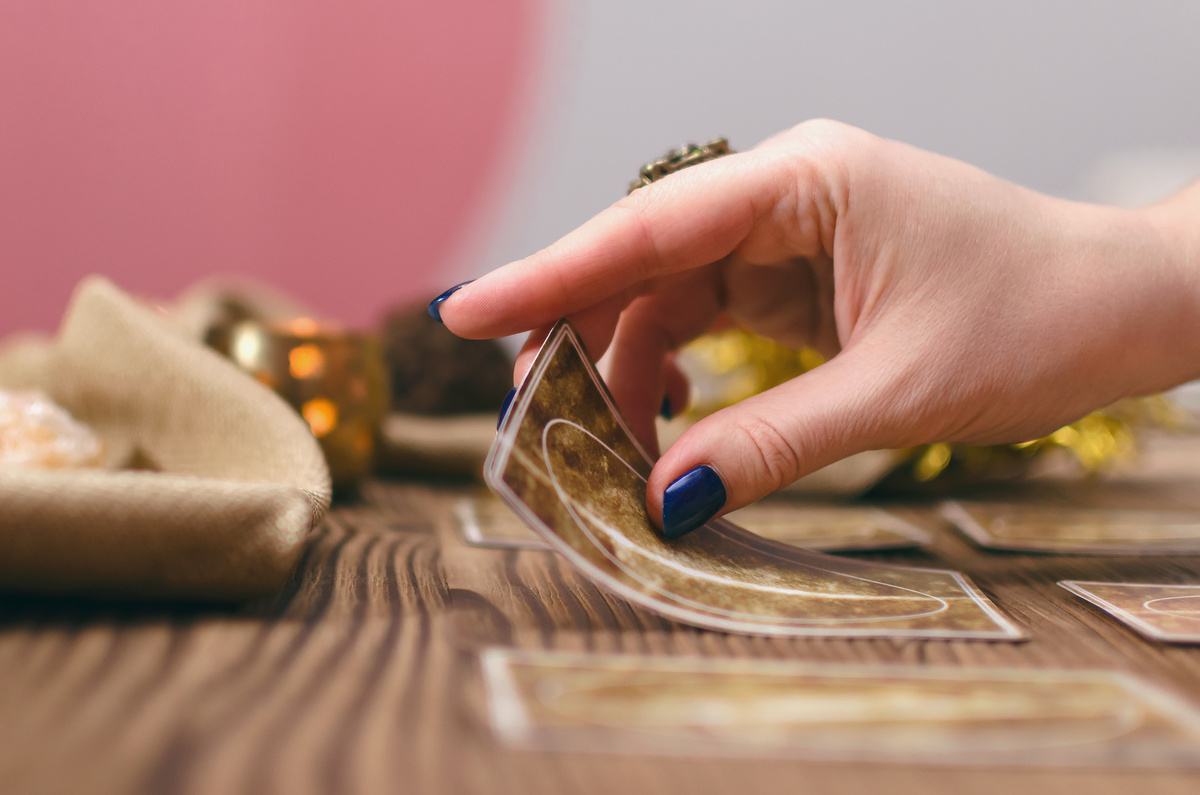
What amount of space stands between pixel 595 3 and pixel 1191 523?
79.6 inches

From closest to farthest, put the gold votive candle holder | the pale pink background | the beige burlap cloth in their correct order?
the beige burlap cloth
the gold votive candle holder
the pale pink background

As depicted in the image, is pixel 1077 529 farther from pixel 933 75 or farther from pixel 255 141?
pixel 255 141

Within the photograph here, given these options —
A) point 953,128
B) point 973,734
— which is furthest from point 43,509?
point 953,128

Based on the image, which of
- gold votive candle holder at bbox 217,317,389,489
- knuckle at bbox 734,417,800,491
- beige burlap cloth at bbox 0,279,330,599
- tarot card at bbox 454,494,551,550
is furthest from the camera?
gold votive candle holder at bbox 217,317,389,489

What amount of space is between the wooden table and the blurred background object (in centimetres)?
191

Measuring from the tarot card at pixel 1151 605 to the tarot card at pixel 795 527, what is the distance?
143 millimetres

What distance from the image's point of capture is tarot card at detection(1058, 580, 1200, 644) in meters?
0.41

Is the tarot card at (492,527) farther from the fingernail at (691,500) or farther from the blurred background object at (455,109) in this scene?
the blurred background object at (455,109)

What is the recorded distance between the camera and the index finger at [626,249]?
0.48 meters

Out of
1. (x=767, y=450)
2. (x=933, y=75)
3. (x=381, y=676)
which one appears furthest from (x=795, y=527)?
(x=933, y=75)

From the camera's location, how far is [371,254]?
2.34 m

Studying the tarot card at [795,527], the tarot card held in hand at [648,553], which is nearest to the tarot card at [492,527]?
the tarot card at [795,527]

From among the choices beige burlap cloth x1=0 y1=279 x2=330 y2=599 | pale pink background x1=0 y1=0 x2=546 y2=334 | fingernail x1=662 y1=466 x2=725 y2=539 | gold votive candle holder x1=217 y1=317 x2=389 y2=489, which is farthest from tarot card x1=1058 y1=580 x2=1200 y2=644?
pale pink background x1=0 y1=0 x2=546 y2=334

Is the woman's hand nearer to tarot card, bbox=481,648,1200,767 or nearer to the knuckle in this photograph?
the knuckle
